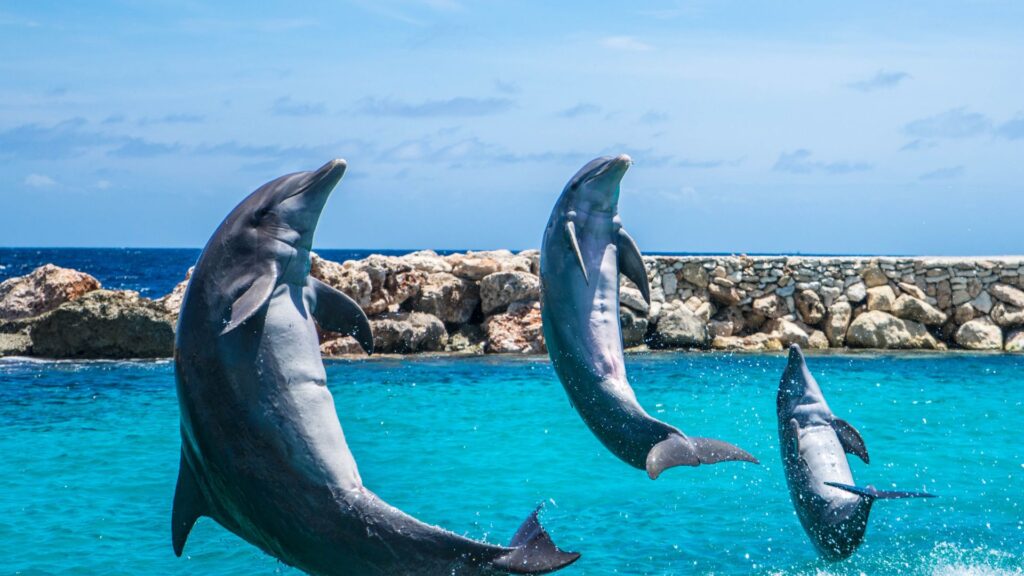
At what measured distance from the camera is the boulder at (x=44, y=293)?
21109 millimetres

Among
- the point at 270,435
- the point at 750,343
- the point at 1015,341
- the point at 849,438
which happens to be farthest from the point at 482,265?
the point at 270,435

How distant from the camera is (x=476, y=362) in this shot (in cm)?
1841

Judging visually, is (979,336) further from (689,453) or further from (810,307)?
(689,453)

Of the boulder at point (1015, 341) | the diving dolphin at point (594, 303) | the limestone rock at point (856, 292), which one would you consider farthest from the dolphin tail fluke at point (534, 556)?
the boulder at point (1015, 341)

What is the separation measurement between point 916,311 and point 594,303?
16.0 meters

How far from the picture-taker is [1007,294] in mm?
20109

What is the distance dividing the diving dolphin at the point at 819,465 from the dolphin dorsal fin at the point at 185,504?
3.67m

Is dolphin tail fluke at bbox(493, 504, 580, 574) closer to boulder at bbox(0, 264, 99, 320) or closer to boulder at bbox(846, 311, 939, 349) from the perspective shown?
boulder at bbox(846, 311, 939, 349)

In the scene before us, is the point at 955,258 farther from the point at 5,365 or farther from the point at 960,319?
the point at 5,365

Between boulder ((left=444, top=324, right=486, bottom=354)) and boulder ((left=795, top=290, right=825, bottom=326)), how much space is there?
601 cm

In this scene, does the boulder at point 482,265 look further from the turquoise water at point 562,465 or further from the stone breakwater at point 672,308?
the turquoise water at point 562,465

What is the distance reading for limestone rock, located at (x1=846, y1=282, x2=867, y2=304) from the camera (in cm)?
2036

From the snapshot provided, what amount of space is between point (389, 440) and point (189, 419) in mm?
8964

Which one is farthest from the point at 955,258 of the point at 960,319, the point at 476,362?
the point at 476,362
